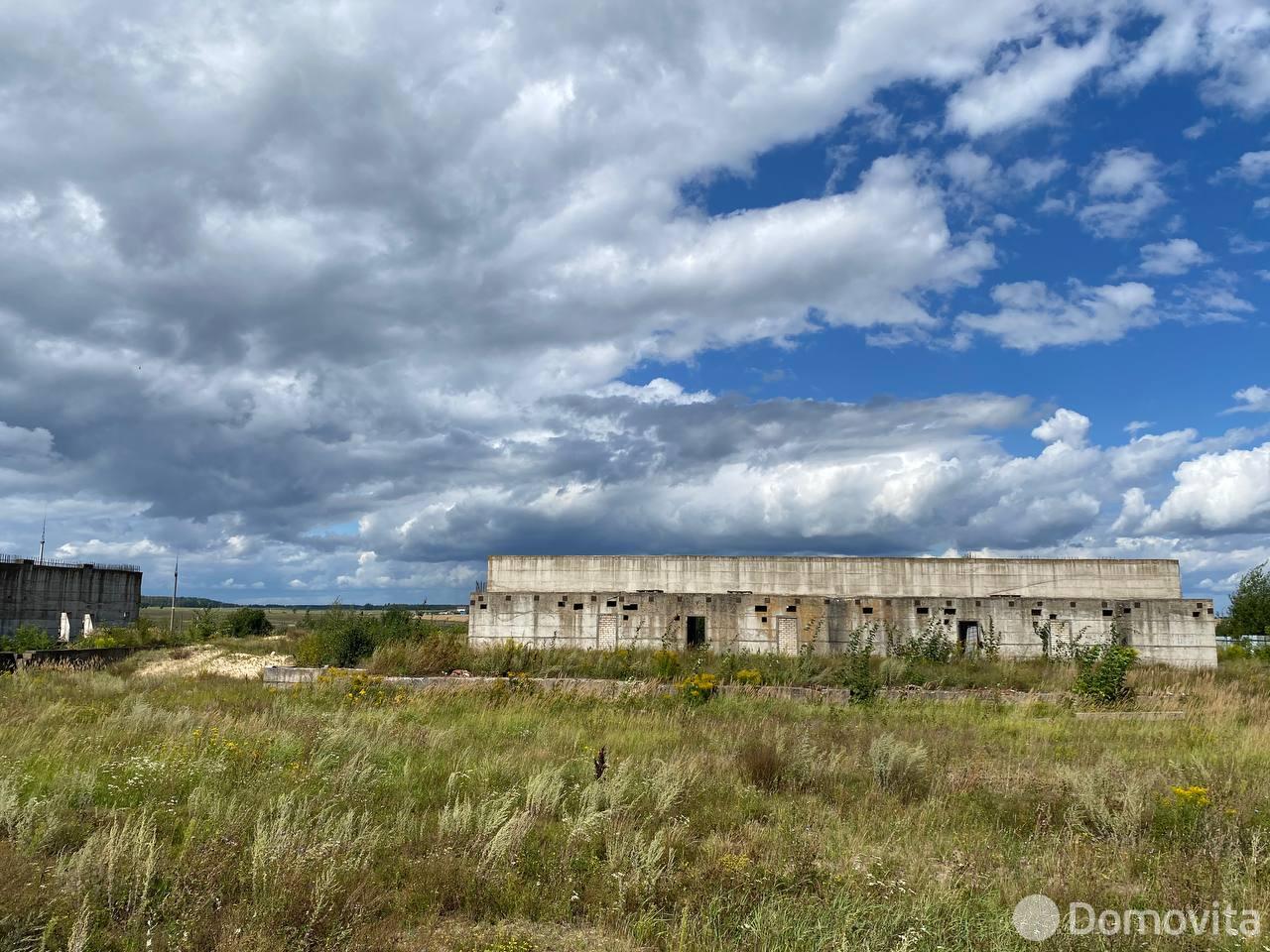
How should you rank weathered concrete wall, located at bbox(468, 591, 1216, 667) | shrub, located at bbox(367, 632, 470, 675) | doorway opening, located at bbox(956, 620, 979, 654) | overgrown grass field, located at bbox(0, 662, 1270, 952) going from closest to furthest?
overgrown grass field, located at bbox(0, 662, 1270, 952), shrub, located at bbox(367, 632, 470, 675), doorway opening, located at bbox(956, 620, 979, 654), weathered concrete wall, located at bbox(468, 591, 1216, 667)

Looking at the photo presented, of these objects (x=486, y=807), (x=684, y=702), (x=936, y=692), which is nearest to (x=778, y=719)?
(x=684, y=702)

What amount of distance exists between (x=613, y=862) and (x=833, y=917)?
5.39 feet

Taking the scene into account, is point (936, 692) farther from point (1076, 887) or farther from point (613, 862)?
point (613, 862)

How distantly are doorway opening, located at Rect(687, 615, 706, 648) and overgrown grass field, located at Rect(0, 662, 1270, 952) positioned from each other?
13622mm

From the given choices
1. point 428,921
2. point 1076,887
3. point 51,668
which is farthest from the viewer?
point 51,668

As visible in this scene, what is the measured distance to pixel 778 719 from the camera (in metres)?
12.6

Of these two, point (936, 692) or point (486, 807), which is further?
point (936, 692)

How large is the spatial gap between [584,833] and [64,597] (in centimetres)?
4880

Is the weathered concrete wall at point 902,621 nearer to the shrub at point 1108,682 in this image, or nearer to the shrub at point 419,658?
the shrub at point 419,658

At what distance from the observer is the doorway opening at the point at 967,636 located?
24.0 m

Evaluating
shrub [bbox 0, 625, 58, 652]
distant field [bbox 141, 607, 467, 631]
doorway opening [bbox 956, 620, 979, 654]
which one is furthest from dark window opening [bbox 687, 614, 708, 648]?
shrub [bbox 0, 625, 58, 652]

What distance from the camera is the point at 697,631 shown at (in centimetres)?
2558

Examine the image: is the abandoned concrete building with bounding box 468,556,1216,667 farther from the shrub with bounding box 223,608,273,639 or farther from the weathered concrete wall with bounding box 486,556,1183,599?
the shrub with bounding box 223,608,273,639

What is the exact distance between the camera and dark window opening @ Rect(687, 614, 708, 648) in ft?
82.5
